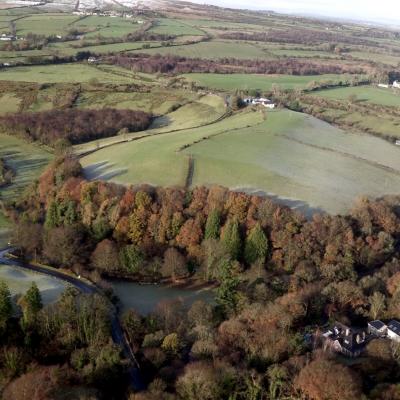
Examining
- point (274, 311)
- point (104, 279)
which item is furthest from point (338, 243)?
point (104, 279)

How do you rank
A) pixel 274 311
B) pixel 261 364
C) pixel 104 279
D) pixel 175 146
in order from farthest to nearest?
pixel 175 146 → pixel 104 279 → pixel 274 311 → pixel 261 364

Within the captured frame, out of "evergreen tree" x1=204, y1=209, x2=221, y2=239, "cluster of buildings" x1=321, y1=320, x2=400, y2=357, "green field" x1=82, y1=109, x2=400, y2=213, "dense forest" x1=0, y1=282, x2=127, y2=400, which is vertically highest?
"green field" x1=82, y1=109, x2=400, y2=213

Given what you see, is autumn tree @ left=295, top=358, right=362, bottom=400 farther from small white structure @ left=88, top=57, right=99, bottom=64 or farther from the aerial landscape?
small white structure @ left=88, top=57, right=99, bottom=64

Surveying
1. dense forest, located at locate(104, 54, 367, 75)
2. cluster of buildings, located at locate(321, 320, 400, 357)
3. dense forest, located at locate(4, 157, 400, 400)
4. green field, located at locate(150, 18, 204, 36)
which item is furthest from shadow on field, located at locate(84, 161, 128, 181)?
green field, located at locate(150, 18, 204, 36)

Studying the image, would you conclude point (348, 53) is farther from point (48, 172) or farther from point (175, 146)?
point (48, 172)

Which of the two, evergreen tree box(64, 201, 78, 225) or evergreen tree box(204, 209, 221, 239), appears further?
evergreen tree box(64, 201, 78, 225)

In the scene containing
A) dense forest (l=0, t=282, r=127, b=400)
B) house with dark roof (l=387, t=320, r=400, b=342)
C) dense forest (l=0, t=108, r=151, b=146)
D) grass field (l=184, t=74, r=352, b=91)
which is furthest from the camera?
grass field (l=184, t=74, r=352, b=91)
